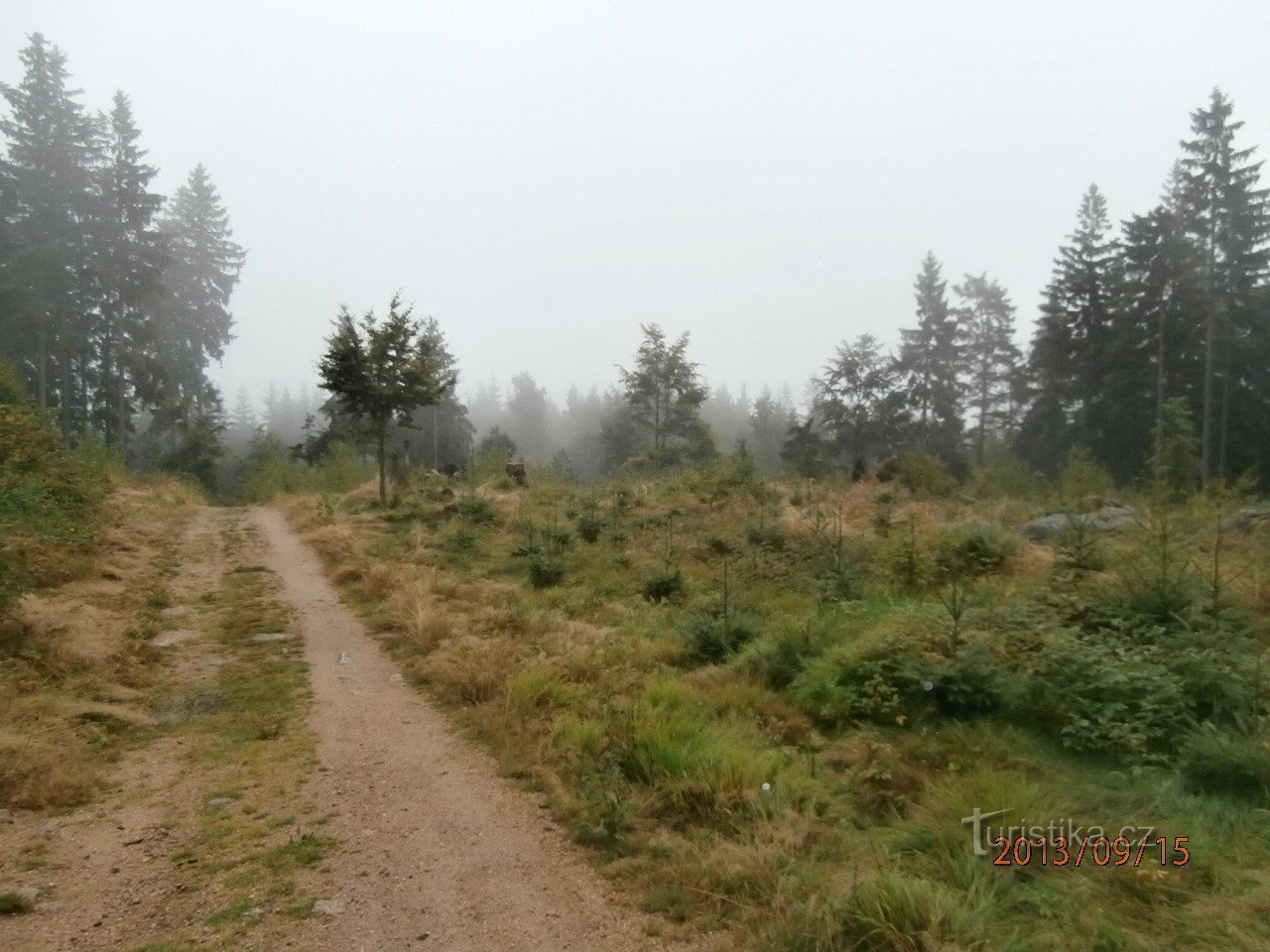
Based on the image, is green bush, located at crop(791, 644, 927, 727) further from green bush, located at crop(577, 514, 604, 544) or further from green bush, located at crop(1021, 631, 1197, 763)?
green bush, located at crop(577, 514, 604, 544)

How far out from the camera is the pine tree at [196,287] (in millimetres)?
43094

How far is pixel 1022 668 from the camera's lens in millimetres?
6016

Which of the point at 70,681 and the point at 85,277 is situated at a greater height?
the point at 85,277

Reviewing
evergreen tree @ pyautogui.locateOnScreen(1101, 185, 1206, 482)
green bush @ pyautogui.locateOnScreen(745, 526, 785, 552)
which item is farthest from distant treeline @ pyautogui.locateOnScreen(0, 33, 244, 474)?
evergreen tree @ pyautogui.locateOnScreen(1101, 185, 1206, 482)

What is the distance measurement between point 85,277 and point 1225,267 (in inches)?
1852

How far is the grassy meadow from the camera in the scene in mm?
3475

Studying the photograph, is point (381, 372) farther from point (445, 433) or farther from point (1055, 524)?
point (445, 433)

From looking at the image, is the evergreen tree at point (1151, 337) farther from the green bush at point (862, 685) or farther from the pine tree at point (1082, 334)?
the green bush at point (862, 685)

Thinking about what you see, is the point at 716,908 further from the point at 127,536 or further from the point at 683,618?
the point at 127,536

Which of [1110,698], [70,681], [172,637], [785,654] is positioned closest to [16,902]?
[70,681]

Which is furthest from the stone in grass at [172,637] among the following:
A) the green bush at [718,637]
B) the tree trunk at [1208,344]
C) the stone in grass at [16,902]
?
the tree trunk at [1208,344]

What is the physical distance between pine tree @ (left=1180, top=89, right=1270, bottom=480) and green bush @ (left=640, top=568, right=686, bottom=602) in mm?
25772

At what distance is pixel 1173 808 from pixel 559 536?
1147 cm

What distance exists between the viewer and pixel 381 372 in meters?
19.6
